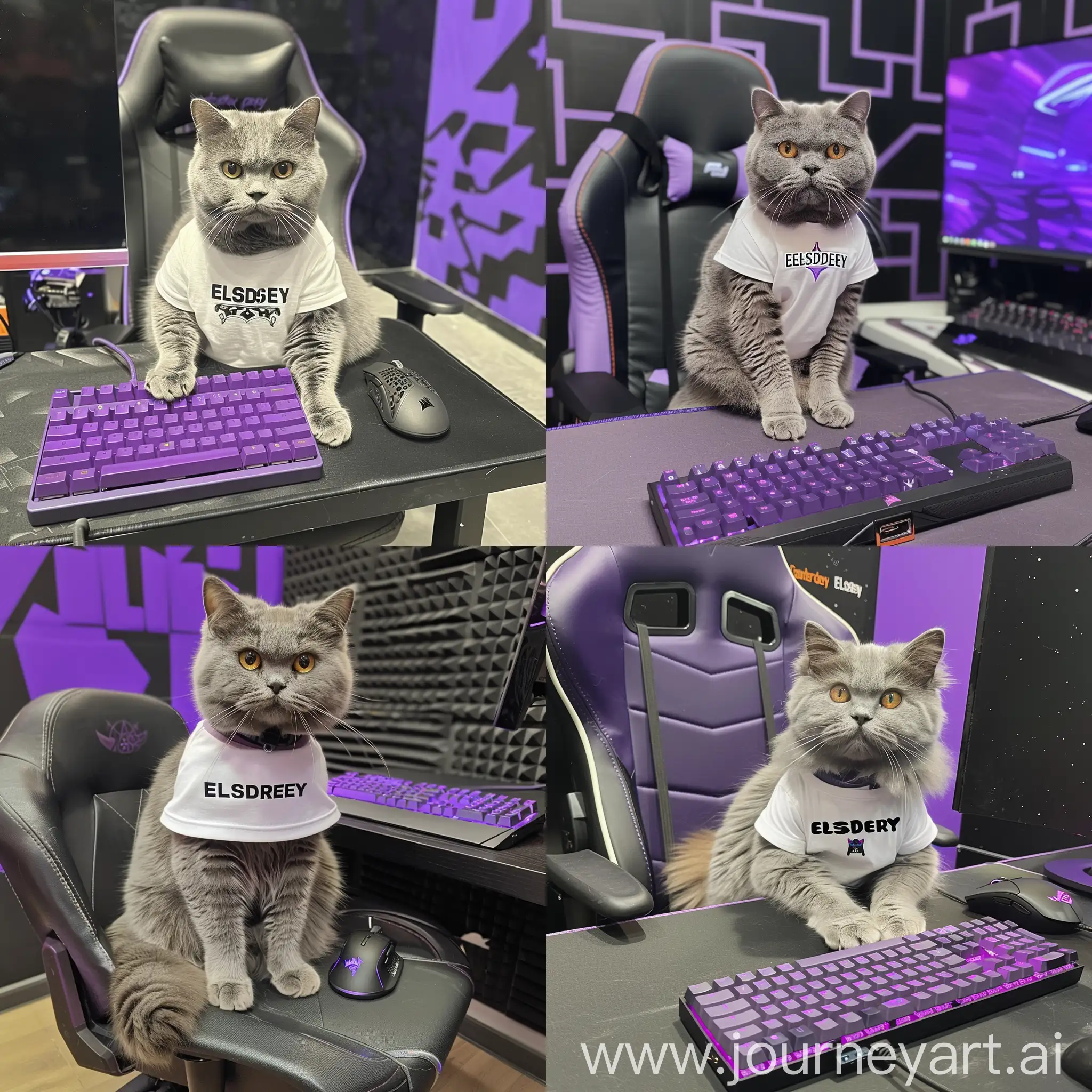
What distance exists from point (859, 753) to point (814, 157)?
80cm

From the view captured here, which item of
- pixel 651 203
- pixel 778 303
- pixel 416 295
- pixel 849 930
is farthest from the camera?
pixel 651 203

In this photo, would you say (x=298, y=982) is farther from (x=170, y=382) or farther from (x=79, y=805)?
(x=170, y=382)

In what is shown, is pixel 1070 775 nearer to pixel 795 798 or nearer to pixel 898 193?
pixel 795 798

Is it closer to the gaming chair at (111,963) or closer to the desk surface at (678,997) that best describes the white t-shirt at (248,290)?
the gaming chair at (111,963)

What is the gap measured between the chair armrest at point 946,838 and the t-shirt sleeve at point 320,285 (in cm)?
112

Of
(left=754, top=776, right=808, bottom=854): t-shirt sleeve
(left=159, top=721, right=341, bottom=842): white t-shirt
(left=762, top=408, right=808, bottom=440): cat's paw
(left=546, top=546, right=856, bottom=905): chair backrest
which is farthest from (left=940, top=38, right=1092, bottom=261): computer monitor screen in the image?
(left=159, top=721, right=341, bottom=842): white t-shirt

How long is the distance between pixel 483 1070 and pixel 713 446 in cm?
125

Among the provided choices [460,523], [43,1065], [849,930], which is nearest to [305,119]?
[460,523]

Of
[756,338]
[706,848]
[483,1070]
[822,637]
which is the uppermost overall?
[756,338]

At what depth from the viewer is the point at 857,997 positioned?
2.34 ft

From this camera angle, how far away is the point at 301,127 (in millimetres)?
975

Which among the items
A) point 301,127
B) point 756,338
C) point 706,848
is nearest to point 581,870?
point 706,848

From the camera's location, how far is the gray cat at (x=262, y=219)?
959mm

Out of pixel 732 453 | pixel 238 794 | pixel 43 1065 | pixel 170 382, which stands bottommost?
pixel 43 1065
